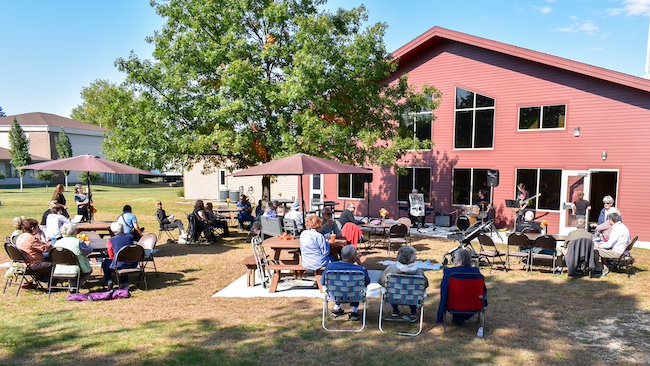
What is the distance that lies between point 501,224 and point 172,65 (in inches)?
458

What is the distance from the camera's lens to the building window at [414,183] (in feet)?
53.3

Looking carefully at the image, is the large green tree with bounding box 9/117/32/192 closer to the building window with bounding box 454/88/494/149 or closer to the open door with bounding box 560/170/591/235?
the building window with bounding box 454/88/494/149

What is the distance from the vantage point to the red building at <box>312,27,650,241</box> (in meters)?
12.5

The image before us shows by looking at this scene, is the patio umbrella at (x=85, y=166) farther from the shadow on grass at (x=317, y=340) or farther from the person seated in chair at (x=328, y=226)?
the person seated in chair at (x=328, y=226)

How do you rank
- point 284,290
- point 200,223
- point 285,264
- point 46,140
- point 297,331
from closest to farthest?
point 297,331 → point 284,290 → point 285,264 → point 200,223 → point 46,140

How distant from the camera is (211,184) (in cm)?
2809

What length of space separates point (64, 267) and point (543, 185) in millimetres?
13508

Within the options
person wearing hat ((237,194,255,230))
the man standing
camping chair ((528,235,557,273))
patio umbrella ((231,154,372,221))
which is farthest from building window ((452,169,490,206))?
patio umbrella ((231,154,372,221))

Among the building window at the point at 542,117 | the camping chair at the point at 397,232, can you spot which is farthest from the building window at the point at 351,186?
the camping chair at the point at 397,232

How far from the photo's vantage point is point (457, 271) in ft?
16.8

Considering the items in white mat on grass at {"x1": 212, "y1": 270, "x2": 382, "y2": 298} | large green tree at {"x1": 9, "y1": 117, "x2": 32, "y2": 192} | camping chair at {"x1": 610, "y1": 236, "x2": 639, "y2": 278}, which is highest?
large green tree at {"x1": 9, "y1": 117, "x2": 32, "y2": 192}

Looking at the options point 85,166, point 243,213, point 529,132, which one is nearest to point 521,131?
point 529,132

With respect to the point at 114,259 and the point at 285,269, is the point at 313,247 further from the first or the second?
the point at 114,259

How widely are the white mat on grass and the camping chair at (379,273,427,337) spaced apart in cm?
156
